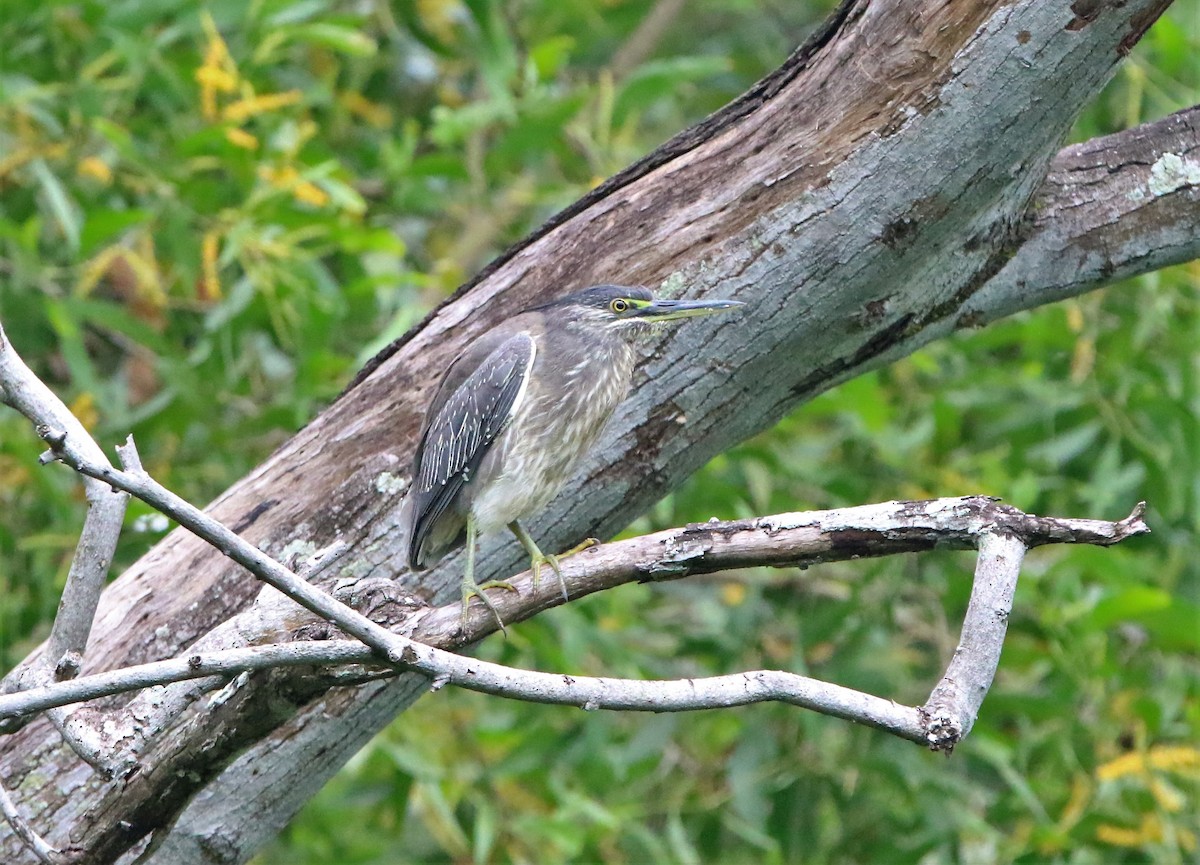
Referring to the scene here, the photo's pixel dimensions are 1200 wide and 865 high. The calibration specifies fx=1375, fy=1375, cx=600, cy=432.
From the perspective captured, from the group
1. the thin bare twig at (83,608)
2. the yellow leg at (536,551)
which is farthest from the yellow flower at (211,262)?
the thin bare twig at (83,608)

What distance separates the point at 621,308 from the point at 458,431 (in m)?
0.42

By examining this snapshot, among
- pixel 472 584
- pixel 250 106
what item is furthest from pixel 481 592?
pixel 250 106

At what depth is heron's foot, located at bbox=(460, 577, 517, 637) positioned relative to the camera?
2.42 m

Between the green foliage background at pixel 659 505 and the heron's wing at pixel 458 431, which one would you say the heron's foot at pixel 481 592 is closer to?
the heron's wing at pixel 458 431

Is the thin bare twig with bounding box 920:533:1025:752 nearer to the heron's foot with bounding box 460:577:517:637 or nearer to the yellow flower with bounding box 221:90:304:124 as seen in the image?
the heron's foot with bounding box 460:577:517:637

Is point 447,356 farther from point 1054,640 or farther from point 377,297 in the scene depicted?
point 1054,640

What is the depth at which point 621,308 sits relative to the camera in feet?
9.27

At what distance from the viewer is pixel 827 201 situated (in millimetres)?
2646

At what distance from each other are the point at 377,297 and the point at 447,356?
4.18ft

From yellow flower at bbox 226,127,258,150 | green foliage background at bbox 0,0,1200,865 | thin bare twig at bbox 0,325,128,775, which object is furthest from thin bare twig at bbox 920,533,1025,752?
yellow flower at bbox 226,127,258,150

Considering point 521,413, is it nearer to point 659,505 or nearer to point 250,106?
point 659,505

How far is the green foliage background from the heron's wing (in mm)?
998

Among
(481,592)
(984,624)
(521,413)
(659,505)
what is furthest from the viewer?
(659,505)

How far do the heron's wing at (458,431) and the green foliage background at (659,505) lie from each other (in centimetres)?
100
